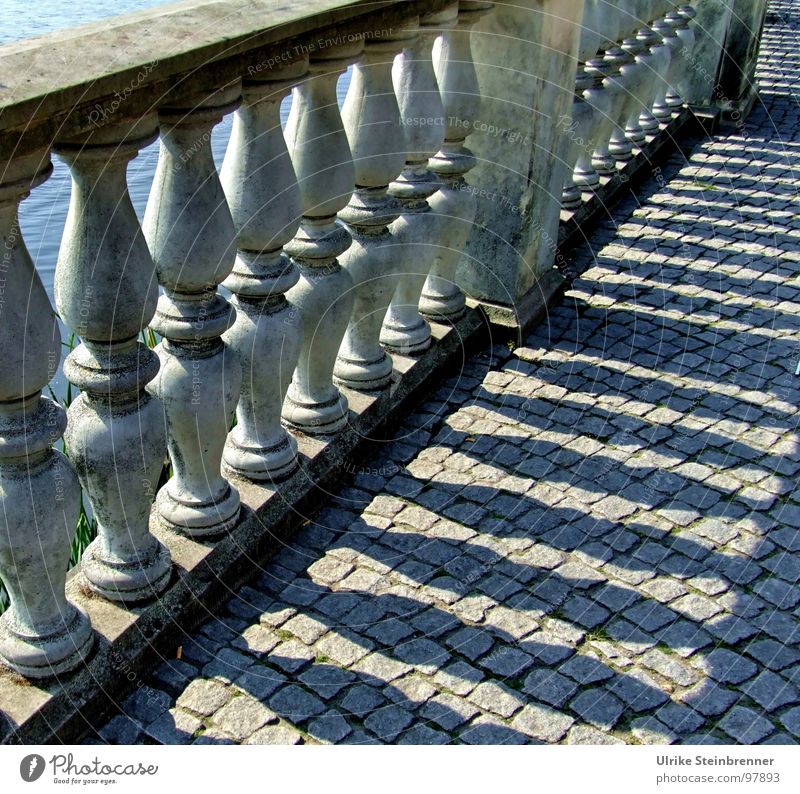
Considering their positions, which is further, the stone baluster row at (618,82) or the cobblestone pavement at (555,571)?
the stone baluster row at (618,82)

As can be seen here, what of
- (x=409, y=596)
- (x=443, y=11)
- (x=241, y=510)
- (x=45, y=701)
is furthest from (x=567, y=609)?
(x=443, y=11)

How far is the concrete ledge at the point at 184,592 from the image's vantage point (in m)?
2.83

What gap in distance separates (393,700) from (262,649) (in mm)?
439

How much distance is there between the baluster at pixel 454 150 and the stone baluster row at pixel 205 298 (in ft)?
0.04

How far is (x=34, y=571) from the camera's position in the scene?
8.92ft

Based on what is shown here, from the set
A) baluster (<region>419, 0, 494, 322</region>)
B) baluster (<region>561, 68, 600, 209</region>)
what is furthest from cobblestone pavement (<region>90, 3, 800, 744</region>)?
baluster (<region>561, 68, 600, 209</region>)

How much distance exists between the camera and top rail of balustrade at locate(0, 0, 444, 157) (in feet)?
7.42

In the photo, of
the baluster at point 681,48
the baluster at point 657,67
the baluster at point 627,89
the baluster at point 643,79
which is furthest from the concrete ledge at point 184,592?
the baluster at point 681,48

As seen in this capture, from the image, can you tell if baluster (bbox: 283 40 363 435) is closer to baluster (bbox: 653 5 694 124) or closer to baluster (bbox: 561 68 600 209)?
baluster (bbox: 561 68 600 209)

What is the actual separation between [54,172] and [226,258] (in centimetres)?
324

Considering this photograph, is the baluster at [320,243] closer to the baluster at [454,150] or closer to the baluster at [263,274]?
the baluster at [263,274]

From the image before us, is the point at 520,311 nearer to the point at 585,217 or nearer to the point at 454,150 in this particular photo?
the point at 454,150

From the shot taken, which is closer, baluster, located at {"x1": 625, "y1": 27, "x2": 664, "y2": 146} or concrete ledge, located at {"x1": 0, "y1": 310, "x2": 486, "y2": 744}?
concrete ledge, located at {"x1": 0, "y1": 310, "x2": 486, "y2": 744}

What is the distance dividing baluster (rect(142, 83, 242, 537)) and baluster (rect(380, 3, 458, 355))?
1204 mm
